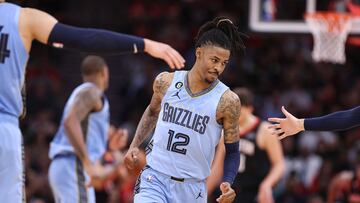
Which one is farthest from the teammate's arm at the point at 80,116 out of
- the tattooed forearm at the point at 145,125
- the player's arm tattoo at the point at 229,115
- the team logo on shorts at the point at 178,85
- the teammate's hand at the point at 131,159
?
the player's arm tattoo at the point at 229,115

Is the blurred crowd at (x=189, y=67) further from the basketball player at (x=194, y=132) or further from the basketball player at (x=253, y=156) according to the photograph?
the basketball player at (x=194, y=132)

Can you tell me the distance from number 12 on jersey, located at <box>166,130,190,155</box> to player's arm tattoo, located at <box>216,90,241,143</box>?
301mm

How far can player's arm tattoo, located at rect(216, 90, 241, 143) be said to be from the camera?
20.8ft

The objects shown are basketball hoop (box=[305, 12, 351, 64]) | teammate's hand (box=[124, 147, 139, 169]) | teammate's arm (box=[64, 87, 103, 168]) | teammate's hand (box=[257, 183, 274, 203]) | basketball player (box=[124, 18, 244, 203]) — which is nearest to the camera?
basketball player (box=[124, 18, 244, 203])

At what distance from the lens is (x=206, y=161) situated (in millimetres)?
6438

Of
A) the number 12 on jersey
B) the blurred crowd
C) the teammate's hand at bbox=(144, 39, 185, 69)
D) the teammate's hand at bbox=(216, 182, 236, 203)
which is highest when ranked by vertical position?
the teammate's hand at bbox=(144, 39, 185, 69)

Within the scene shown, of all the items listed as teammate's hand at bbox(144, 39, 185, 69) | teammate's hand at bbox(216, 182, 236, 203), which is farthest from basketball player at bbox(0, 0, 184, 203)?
teammate's hand at bbox(216, 182, 236, 203)

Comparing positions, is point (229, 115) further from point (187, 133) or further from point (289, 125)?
point (289, 125)

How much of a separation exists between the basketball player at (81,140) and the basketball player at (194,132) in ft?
7.23

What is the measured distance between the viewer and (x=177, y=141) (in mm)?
6363

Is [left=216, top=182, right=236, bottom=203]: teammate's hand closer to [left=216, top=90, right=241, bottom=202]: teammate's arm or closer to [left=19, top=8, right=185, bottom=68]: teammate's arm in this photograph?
[left=216, top=90, right=241, bottom=202]: teammate's arm

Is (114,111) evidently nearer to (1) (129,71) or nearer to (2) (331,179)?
(1) (129,71)

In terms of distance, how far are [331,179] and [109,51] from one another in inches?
335

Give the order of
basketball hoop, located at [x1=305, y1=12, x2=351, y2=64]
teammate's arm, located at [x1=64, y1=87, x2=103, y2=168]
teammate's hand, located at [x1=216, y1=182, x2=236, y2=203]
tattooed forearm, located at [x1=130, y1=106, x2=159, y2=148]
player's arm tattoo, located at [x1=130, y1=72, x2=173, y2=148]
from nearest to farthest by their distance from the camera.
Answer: teammate's hand, located at [x1=216, y1=182, x2=236, y2=203], player's arm tattoo, located at [x1=130, y1=72, x2=173, y2=148], tattooed forearm, located at [x1=130, y1=106, x2=159, y2=148], teammate's arm, located at [x1=64, y1=87, x2=103, y2=168], basketball hoop, located at [x1=305, y1=12, x2=351, y2=64]
